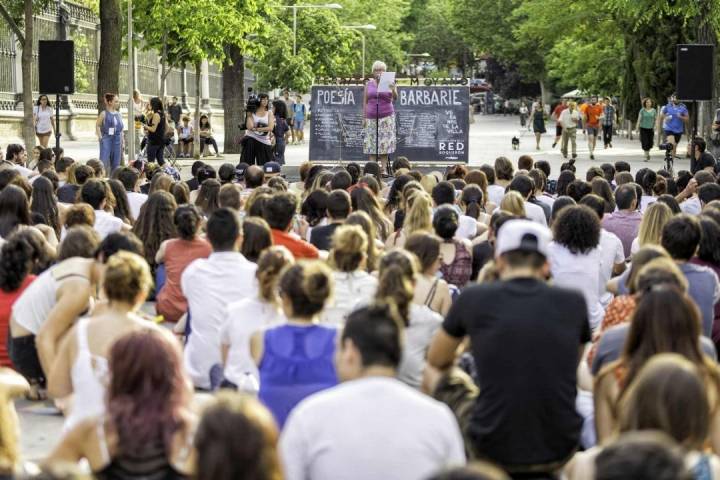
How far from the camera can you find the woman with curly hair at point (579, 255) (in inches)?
384

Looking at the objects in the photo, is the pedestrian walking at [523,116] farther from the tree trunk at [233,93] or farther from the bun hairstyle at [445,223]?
the bun hairstyle at [445,223]

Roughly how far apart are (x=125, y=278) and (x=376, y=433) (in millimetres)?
2336

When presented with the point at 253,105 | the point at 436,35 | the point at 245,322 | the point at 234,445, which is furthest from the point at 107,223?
the point at 436,35

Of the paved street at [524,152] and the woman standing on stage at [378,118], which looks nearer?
the woman standing on stage at [378,118]

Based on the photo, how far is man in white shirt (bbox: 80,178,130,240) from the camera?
1217 centimetres

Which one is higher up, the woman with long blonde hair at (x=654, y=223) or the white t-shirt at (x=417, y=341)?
the woman with long blonde hair at (x=654, y=223)

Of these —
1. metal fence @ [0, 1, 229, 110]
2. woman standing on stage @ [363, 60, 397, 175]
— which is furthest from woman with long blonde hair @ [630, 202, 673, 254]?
metal fence @ [0, 1, 229, 110]

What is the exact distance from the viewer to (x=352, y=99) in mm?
28297

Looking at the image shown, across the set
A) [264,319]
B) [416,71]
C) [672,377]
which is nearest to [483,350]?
[672,377]

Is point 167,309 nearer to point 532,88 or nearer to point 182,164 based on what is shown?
point 182,164

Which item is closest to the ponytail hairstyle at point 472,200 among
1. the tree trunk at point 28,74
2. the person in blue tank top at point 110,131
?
the person in blue tank top at point 110,131

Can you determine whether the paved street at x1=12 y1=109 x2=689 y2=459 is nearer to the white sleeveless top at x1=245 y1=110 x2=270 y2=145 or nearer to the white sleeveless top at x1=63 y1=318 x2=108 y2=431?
the white sleeveless top at x1=63 y1=318 x2=108 y2=431

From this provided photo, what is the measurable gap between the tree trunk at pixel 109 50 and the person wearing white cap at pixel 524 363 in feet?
75.2

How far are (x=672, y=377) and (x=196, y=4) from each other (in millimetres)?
32249
